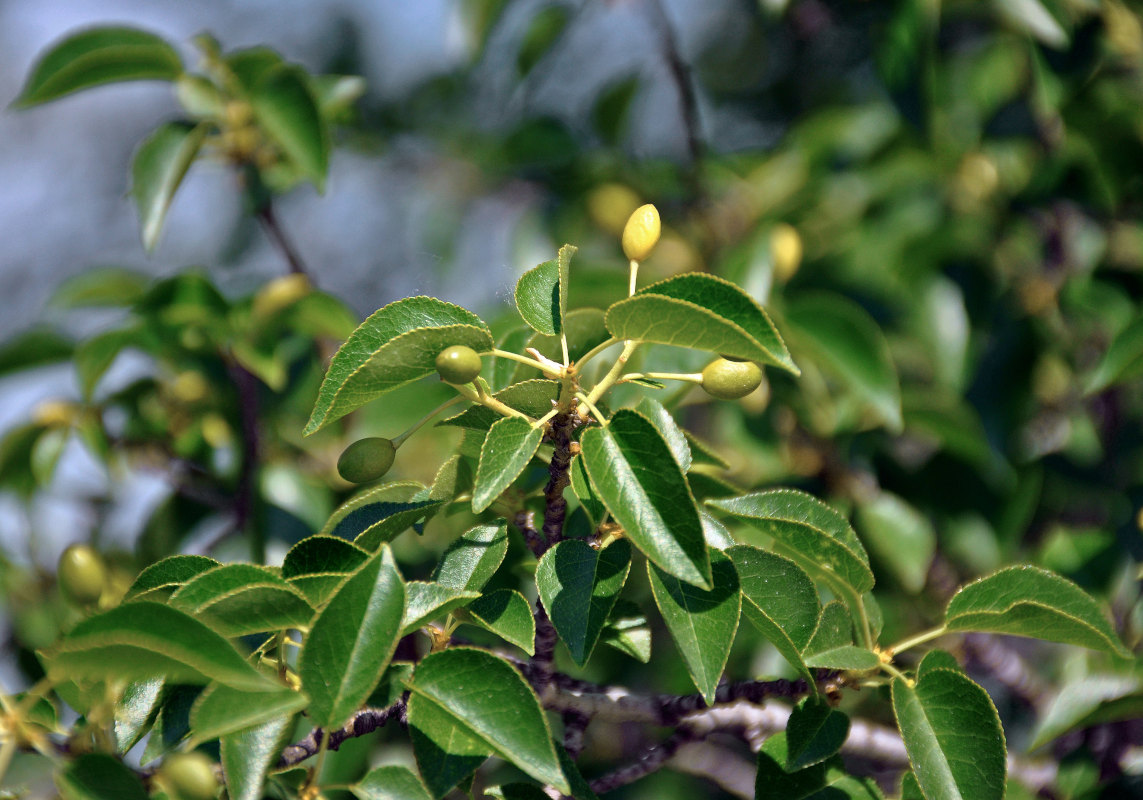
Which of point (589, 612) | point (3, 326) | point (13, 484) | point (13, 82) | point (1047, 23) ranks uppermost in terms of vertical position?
point (13, 82)

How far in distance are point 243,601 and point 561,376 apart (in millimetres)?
304

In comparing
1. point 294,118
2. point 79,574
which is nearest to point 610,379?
point 79,574

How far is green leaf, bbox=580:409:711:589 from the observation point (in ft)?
2.17

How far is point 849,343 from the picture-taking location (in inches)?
59.4

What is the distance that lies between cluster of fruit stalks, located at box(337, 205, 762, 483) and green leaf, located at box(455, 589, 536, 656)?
147 mm

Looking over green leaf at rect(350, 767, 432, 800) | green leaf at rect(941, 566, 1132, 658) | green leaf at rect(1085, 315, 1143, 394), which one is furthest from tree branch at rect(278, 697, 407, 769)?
green leaf at rect(1085, 315, 1143, 394)

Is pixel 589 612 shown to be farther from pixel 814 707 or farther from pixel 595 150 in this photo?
pixel 595 150

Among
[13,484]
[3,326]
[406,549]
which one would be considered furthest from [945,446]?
[3,326]

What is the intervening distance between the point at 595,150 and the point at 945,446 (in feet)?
3.89

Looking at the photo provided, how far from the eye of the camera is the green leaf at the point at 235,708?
583 mm

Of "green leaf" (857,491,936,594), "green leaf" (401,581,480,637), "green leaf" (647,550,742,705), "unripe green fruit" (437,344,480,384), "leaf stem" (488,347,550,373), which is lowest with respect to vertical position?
"green leaf" (857,491,936,594)

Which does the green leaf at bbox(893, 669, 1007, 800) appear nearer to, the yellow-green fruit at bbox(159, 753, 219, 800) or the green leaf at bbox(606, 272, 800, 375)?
the green leaf at bbox(606, 272, 800, 375)

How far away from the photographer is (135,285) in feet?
5.95

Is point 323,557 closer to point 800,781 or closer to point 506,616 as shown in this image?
point 506,616
